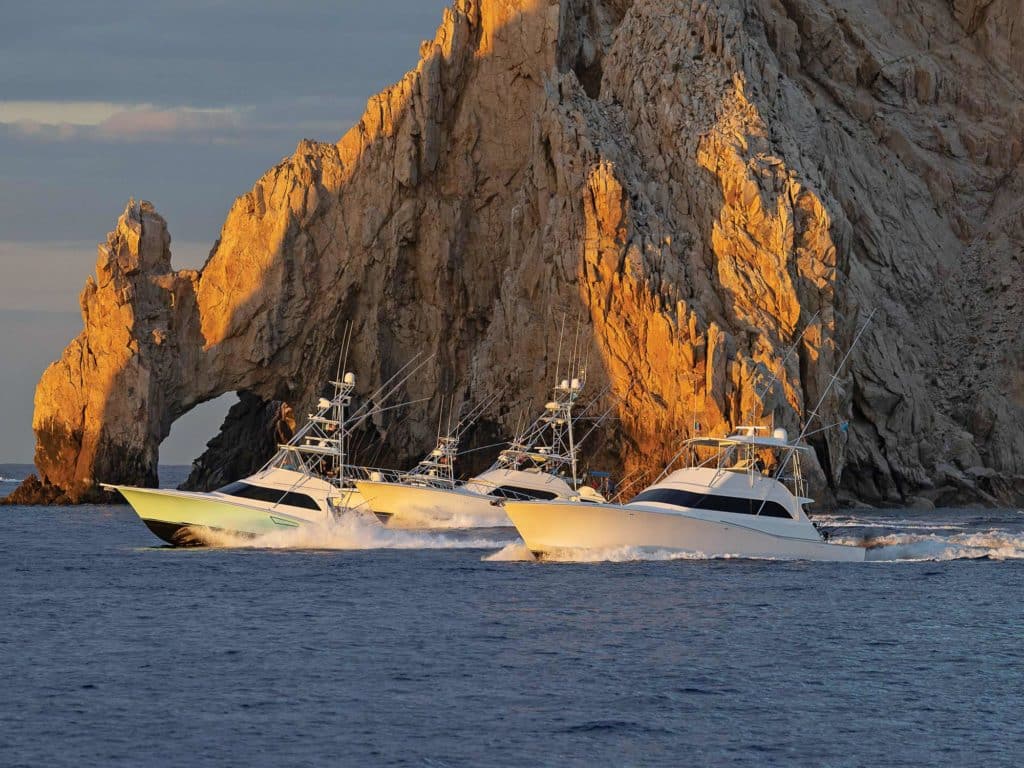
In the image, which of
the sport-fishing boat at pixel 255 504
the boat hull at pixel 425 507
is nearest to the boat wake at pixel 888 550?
the sport-fishing boat at pixel 255 504

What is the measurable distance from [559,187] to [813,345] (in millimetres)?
17081

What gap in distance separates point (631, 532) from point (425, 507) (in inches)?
1051

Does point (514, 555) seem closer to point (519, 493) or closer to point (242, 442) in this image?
point (519, 493)

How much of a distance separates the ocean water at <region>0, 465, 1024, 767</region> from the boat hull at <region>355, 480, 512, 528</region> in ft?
61.2

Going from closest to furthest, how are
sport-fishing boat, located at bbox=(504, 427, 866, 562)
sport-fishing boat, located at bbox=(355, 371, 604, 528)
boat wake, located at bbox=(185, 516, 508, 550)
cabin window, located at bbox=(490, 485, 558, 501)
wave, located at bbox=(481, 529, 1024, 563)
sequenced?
sport-fishing boat, located at bbox=(504, 427, 866, 562), wave, located at bbox=(481, 529, 1024, 563), boat wake, located at bbox=(185, 516, 508, 550), sport-fishing boat, located at bbox=(355, 371, 604, 528), cabin window, located at bbox=(490, 485, 558, 501)

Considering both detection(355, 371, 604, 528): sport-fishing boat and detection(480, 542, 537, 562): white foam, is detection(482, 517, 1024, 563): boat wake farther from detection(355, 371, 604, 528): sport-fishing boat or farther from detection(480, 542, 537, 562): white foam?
detection(355, 371, 604, 528): sport-fishing boat

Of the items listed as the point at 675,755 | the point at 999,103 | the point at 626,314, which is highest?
the point at 999,103

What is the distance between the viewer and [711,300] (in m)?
93.6

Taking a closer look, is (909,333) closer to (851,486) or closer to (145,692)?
(851,486)

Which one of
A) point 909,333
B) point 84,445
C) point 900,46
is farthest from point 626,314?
point 900,46

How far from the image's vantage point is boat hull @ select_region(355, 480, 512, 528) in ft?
245

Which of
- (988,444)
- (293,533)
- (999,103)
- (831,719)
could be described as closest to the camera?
(831,719)

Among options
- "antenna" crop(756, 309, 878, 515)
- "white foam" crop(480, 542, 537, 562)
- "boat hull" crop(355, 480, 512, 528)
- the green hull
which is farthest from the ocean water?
"boat hull" crop(355, 480, 512, 528)

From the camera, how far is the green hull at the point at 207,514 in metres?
55.4
